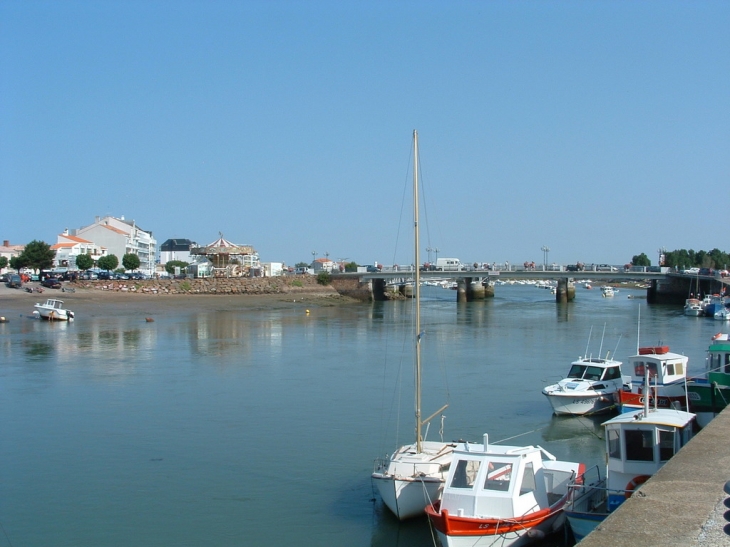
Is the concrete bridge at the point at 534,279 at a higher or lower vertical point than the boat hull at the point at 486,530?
higher

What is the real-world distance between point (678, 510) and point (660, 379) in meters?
15.9

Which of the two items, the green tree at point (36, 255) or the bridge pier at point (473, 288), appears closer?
the green tree at point (36, 255)

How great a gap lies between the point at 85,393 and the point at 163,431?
27.3 ft

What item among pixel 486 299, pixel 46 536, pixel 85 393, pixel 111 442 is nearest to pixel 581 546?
pixel 46 536

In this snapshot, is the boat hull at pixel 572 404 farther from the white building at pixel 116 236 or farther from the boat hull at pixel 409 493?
the white building at pixel 116 236

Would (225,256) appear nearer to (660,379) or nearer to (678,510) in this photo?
(660,379)

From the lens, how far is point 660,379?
27.0 metres

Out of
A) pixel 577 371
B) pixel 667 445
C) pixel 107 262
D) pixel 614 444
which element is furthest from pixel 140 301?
pixel 667 445

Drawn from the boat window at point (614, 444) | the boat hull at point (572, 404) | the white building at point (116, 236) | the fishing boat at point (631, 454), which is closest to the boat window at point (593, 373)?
the boat hull at point (572, 404)

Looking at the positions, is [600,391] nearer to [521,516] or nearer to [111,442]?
[521,516]

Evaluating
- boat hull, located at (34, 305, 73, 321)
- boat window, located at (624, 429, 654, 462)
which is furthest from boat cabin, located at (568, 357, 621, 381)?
boat hull, located at (34, 305, 73, 321)

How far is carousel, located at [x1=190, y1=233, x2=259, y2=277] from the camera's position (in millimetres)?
118062

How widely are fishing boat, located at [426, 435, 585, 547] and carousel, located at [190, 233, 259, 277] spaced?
10284 centimetres

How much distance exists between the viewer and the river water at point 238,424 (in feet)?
59.8
